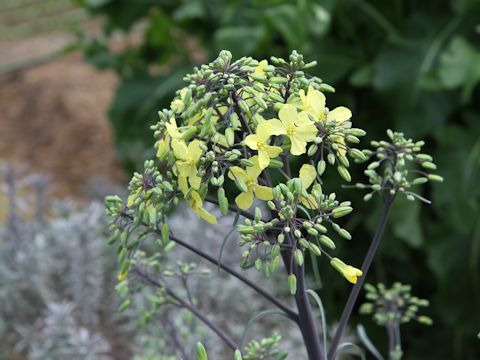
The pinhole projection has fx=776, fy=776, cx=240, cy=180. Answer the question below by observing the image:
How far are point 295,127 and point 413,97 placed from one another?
2.55m

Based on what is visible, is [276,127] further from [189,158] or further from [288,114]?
[189,158]

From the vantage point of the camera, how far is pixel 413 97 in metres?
3.51

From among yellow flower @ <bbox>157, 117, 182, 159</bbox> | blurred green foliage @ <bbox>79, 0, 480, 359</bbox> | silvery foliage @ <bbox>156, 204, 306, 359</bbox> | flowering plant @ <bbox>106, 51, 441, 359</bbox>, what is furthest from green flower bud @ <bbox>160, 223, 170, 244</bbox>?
blurred green foliage @ <bbox>79, 0, 480, 359</bbox>

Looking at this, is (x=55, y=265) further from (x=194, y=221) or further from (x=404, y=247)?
(x=404, y=247)

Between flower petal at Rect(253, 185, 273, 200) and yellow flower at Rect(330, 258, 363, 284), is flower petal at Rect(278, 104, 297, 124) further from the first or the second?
yellow flower at Rect(330, 258, 363, 284)

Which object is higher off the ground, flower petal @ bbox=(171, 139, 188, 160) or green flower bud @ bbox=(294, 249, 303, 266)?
flower petal @ bbox=(171, 139, 188, 160)

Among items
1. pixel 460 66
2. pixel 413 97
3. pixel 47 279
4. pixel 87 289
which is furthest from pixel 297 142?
pixel 413 97

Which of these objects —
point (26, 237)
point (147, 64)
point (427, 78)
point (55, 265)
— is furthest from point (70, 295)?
point (147, 64)

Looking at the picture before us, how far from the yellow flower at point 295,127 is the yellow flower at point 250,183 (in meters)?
0.06

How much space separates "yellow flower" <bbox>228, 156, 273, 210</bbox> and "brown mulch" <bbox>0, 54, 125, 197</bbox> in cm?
440

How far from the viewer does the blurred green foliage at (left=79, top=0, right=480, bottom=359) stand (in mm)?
3414

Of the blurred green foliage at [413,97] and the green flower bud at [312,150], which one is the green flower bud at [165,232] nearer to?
the green flower bud at [312,150]

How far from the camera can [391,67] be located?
11.8 feet

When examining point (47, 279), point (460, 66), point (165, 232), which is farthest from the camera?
point (460, 66)
